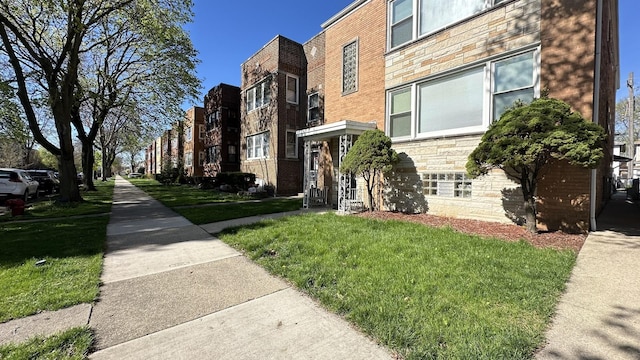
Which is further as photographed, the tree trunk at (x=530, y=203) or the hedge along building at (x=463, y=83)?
the hedge along building at (x=463, y=83)

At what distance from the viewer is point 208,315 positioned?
3250 millimetres

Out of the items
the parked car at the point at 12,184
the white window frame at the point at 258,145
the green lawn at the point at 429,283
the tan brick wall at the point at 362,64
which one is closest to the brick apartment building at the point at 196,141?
the white window frame at the point at 258,145

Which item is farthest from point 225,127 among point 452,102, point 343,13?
point 452,102

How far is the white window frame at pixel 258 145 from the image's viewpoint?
1852 cm

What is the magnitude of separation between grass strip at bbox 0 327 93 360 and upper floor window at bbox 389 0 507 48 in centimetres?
1011

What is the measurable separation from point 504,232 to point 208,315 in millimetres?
6064

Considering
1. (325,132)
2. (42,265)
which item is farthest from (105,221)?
(325,132)

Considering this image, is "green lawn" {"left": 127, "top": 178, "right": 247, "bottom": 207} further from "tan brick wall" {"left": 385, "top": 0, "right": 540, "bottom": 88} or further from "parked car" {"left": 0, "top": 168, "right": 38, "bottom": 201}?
"tan brick wall" {"left": 385, "top": 0, "right": 540, "bottom": 88}

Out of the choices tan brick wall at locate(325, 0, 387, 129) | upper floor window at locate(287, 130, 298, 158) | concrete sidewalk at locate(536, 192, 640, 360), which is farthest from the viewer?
upper floor window at locate(287, 130, 298, 158)

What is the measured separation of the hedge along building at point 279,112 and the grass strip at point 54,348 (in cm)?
1441

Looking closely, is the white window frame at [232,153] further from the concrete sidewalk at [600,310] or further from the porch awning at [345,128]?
the concrete sidewalk at [600,310]

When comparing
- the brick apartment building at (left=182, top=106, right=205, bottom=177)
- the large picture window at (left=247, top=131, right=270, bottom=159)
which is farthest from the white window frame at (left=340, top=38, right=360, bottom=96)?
the brick apartment building at (left=182, top=106, right=205, bottom=177)

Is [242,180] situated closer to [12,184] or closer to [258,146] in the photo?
[258,146]

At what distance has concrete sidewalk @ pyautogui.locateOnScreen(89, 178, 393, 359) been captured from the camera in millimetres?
2613
